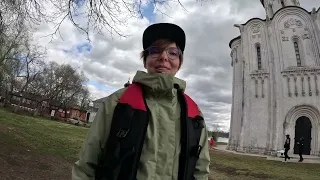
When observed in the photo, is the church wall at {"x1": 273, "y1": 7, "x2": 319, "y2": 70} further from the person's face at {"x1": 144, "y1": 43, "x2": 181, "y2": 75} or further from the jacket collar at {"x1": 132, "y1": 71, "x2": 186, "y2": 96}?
the jacket collar at {"x1": 132, "y1": 71, "x2": 186, "y2": 96}

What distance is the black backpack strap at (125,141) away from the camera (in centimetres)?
151

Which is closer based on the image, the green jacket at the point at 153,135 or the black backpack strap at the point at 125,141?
the black backpack strap at the point at 125,141

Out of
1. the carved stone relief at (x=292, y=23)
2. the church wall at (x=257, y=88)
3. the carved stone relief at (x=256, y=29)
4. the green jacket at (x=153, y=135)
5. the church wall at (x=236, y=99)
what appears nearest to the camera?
the green jacket at (x=153, y=135)

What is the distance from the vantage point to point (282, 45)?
2203 cm

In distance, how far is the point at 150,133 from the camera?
1.65 metres

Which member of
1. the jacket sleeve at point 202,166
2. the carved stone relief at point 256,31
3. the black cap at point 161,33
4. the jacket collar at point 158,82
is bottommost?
the jacket sleeve at point 202,166

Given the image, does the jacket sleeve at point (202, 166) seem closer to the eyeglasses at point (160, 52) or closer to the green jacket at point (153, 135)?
the green jacket at point (153, 135)

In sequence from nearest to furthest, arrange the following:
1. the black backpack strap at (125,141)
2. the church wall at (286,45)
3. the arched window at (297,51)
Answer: the black backpack strap at (125,141) → the church wall at (286,45) → the arched window at (297,51)

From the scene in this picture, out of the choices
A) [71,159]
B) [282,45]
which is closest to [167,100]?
[71,159]

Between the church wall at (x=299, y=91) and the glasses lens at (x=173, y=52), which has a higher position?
the church wall at (x=299, y=91)

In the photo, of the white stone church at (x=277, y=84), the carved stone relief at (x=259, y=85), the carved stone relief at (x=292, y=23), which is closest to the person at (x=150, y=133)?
the white stone church at (x=277, y=84)

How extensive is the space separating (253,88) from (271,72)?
199cm

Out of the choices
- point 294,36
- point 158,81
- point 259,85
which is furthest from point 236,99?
point 158,81

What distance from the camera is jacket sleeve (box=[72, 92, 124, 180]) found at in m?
1.62
